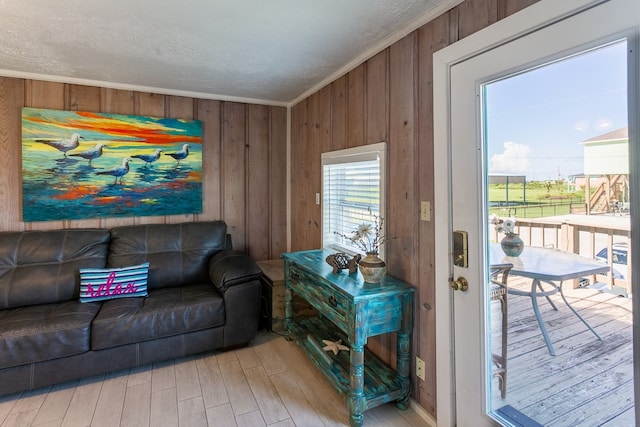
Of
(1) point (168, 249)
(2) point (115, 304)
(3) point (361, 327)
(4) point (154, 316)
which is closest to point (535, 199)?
(3) point (361, 327)

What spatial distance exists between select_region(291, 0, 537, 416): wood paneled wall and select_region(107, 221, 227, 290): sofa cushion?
164 centimetres

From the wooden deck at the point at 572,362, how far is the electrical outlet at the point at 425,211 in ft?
1.71

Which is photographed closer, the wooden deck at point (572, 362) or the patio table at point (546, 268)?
the wooden deck at point (572, 362)

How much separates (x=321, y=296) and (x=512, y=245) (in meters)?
1.16

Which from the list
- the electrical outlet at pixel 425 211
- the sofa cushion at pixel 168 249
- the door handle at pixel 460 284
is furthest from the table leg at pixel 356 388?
the sofa cushion at pixel 168 249

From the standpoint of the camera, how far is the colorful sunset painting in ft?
9.31

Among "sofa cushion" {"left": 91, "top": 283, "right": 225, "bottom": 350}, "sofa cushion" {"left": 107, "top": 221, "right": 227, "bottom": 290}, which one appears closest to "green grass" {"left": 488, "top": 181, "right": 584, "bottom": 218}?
"sofa cushion" {"left": 91, "top": 283, "right": 225, "bottom": 350}

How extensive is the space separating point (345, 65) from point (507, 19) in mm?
1379

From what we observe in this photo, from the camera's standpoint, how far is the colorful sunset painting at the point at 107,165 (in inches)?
112

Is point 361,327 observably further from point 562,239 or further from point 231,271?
point 231,271

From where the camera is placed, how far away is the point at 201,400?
205 centimetres

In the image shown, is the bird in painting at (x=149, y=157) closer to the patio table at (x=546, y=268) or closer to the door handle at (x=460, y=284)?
the door handle at (x=460, y=284)

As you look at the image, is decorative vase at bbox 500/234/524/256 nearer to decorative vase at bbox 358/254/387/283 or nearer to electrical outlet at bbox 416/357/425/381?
decorative vase at bbox 358/254/387/283

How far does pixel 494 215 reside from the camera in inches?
60.4
